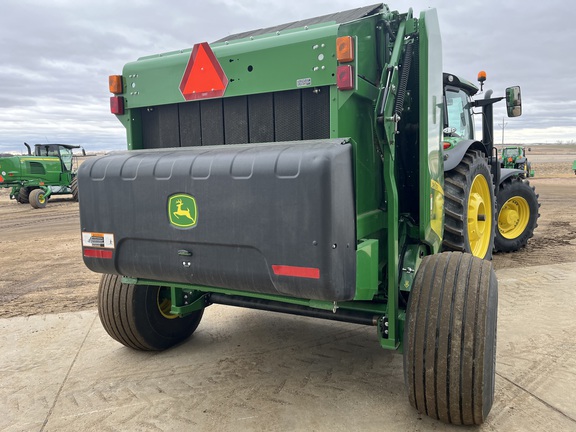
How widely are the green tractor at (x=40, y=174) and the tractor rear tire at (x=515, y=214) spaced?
526 inches

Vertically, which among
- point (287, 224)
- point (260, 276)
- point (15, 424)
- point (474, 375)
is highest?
point (287, 224)

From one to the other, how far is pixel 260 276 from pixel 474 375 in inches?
46.2

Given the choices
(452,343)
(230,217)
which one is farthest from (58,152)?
(452,343)

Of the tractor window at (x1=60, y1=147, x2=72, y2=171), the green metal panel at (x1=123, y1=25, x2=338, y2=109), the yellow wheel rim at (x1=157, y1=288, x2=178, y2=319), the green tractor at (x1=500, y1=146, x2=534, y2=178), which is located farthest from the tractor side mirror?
the tractor window at (x1=60, y1=147, x2=72, y2=171)

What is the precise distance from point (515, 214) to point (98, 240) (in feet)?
20.4

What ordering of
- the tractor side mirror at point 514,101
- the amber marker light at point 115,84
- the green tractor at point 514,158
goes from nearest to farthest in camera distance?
1. the amber marker light at point 115,84
2. the tractor side mirror at point 514,101
3. the green tractor at point 514,158

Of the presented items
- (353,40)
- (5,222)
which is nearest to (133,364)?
(353,40)

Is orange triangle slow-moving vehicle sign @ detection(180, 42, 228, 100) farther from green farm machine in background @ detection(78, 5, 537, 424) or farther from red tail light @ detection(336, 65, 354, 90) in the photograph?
red tail light @ detection(336, 65, 354, 90)

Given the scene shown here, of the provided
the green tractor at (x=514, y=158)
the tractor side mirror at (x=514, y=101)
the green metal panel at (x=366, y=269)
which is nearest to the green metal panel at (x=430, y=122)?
the green metal panel at (x=366, y=269)

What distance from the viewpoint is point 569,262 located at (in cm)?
628

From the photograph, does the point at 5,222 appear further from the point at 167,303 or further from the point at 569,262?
the point at 569,262

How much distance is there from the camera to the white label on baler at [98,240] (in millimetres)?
2783

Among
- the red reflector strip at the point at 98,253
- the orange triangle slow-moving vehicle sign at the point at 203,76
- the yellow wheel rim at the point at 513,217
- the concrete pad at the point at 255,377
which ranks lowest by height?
the concrete pad at the point at 255,377

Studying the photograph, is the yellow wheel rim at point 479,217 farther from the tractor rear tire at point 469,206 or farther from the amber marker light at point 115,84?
the amber marker light at point 115,84
